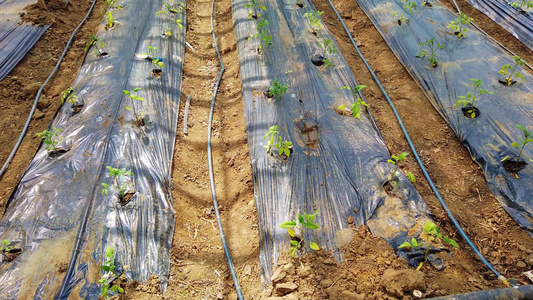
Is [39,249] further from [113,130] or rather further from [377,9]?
[377,9]

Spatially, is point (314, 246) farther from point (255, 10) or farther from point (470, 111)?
point (255, 10)

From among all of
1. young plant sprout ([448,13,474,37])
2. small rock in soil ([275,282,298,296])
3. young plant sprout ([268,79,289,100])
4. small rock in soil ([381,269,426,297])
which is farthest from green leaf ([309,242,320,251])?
young plant sprout ([448,13,474,37])

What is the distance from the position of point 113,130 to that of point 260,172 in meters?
2.03

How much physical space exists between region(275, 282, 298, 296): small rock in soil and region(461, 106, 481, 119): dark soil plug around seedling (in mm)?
3554

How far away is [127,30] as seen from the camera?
633cm

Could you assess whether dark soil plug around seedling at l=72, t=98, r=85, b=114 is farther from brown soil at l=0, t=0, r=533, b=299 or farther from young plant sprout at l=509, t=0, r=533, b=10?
young plant sprout at l=509, t=0, r=533, b=10

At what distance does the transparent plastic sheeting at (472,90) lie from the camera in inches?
153

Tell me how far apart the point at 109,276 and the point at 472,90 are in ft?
17.4

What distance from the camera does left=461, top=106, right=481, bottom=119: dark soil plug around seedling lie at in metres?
4.64

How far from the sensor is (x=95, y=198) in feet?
11.7

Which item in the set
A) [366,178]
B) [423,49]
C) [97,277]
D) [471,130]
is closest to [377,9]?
[423,49]

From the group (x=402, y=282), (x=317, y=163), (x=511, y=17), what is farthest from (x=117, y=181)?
(x=511, y=17)

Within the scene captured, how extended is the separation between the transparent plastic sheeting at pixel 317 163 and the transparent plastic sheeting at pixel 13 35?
398cm

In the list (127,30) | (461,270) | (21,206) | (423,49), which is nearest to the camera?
(461,270)
